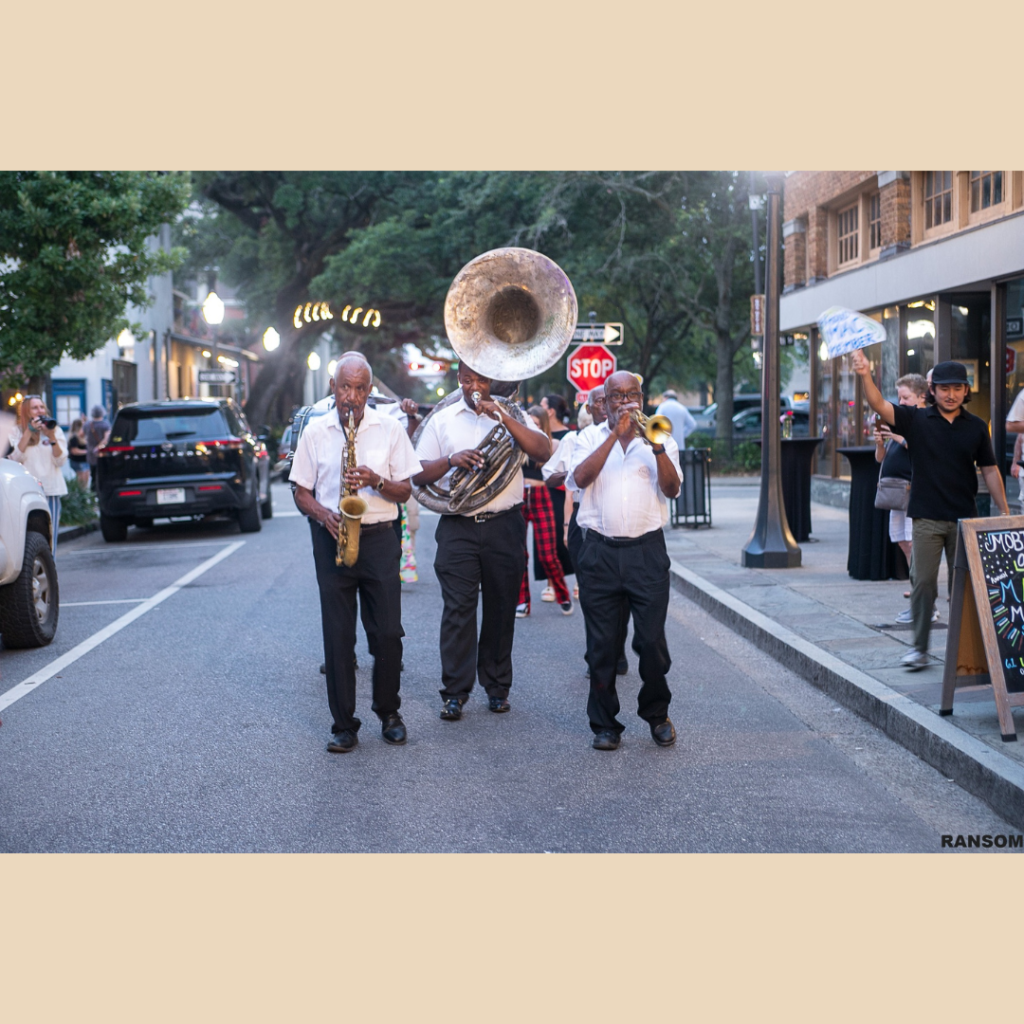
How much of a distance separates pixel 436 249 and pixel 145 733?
29.4 m

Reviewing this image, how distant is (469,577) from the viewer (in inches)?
270

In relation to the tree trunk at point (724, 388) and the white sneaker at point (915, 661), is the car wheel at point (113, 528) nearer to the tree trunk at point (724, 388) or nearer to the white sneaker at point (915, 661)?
the white sneaker at point (915, 661)

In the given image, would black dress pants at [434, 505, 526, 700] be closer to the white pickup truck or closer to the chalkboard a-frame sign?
the chalkboard a-frame sign

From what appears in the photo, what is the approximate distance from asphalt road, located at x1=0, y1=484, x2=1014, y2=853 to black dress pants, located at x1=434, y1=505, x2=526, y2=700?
0.33 metres

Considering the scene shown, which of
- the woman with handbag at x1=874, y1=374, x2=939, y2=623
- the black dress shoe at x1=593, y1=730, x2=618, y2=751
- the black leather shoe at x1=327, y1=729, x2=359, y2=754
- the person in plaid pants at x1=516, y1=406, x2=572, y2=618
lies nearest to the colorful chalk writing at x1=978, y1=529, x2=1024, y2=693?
the black dress shoe at x1=593, y1=730, x2=618, y2=751

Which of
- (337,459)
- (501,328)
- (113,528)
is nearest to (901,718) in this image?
(501,328)

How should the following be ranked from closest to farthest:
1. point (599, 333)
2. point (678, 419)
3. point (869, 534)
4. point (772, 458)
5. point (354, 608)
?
point (354, 608)
point (869, 534)
point (772, 458)
point (678, 419)
point (599, 333)

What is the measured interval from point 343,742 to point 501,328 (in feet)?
7.53

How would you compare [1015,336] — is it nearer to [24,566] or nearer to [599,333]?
[599,333]

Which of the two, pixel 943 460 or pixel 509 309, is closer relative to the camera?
pixel 509 309

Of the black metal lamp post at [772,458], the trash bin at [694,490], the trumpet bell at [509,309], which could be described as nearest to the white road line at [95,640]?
the trumpet bell at [509,309]

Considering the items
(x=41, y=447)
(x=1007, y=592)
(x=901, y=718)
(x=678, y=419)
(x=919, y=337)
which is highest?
(x=919, y=337)

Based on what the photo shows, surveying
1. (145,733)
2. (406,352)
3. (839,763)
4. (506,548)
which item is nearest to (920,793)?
(839,763)

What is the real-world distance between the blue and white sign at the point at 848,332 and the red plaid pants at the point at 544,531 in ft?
11.0
